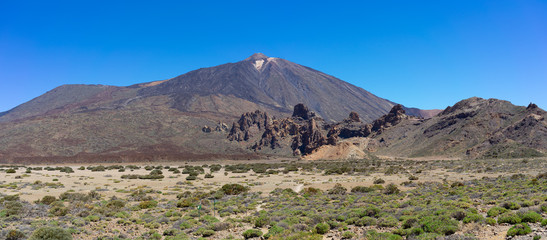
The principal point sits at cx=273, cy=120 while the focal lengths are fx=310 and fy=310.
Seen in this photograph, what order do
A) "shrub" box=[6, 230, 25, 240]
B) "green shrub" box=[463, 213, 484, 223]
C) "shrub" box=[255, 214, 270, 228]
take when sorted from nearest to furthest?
"shrub" box=[6, 230, 25, 240]
"green shrub" box=[463, 213, 484, 223]
"shrub" box=[255, 214, 270, 228]

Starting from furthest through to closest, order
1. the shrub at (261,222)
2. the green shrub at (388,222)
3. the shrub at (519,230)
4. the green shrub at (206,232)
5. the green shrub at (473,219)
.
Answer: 1. the shrub at (261,222)
2. the green shrub at (206,232)
3. the green shrub at (388,222)
4. the green shrub at (473,219)
5. the shrub at (519,230)

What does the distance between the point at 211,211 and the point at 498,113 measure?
95134mm

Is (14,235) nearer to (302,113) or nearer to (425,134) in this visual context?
(425,134)

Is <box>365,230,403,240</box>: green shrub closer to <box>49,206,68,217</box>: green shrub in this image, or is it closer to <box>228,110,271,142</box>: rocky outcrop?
<box>49,206,68,217</box>: green shrub

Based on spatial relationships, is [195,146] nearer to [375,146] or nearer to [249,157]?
[249,157]

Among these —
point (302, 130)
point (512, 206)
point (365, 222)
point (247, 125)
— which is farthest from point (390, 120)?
point (365, 222)

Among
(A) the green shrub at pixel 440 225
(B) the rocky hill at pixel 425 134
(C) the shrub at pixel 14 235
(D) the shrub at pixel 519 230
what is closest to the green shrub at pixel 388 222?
(A) the green shrub at pixel 440 225

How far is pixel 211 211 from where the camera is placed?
1953cm

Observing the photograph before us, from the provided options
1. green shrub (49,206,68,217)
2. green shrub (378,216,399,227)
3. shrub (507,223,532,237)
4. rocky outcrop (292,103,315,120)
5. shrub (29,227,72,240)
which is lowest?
green shrub (49,206,68,217)

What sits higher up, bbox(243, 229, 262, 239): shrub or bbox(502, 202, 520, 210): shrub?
bbox(502, 202, 520, 210): shrub

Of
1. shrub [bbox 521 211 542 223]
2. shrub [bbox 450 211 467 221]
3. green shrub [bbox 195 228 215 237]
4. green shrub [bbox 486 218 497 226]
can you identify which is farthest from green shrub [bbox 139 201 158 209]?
shrub [bbox 521 211 542 223]

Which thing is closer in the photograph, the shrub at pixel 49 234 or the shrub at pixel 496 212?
the shrub at pixel 49 234

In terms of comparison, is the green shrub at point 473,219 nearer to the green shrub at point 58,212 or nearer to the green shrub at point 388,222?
the green shrub at point 388,222

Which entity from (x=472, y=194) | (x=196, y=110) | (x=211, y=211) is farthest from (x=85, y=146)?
(x=472, y=194)
